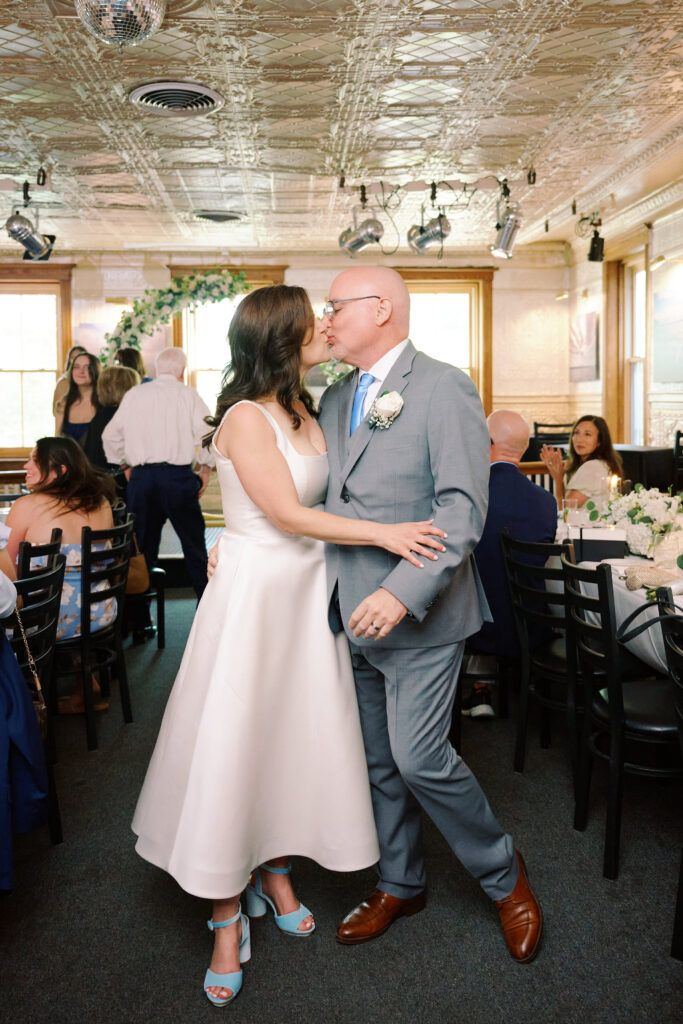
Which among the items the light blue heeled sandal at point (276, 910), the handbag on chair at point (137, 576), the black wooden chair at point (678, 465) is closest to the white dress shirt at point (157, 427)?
the handbag on chair at point (137, 576)

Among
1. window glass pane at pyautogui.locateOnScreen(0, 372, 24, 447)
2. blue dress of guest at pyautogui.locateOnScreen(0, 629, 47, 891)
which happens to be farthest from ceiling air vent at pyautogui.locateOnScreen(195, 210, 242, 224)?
blue dress of guest at pyautogui.locateOnScreen(0, 629, 47, 891)

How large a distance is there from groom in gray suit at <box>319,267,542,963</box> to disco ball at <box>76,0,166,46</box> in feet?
8.01

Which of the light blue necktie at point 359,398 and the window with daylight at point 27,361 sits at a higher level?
the window with daylight at point 27,361

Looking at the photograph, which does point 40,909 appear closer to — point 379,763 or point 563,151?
point 379,763

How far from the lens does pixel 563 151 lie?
7.59 m

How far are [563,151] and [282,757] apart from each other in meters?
6.80

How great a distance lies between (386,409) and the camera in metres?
2.07

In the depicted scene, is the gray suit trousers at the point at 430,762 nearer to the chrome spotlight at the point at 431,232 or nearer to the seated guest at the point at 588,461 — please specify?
the seated guest at the point at 588,461

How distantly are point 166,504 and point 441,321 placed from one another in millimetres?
7975

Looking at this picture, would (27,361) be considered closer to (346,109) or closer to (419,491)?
(346,109)

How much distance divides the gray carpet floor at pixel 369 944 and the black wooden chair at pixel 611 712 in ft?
0.58

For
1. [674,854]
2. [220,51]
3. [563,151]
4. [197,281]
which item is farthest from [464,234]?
[674,854]

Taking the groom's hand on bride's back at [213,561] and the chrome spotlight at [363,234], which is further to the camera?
the chrome spotlight at [363,234]

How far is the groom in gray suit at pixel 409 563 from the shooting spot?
2.03 metres
